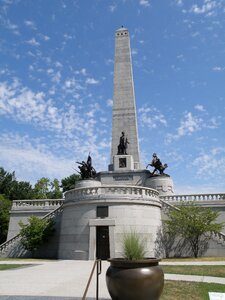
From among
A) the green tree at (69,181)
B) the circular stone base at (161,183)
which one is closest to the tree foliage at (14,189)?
the green tree at (69,181)

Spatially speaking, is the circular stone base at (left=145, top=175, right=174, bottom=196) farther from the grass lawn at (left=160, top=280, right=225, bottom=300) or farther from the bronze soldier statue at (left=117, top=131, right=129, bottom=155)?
the grass lawn at (left=160, top=280, right=225, bottom=300)

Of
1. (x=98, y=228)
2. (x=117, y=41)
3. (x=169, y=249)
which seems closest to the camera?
(x=98, y=228)

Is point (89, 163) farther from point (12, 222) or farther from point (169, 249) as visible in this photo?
point (169, 249)

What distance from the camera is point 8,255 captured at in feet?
88.1

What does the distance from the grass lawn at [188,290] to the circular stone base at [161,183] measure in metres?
21.7

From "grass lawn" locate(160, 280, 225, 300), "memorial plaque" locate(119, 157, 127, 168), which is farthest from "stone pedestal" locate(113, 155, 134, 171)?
"grass lawn" locate(160, 280, 225, 300)

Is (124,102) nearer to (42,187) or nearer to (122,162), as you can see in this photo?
(122,162)

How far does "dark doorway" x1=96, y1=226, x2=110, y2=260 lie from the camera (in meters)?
22.0

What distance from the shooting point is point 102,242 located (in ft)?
73.2

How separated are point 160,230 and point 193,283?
46.1ft

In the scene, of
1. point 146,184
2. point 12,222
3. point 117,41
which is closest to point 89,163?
point 146,184

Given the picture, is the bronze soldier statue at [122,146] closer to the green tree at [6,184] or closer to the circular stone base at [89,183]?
the circular stone base at [89,183]

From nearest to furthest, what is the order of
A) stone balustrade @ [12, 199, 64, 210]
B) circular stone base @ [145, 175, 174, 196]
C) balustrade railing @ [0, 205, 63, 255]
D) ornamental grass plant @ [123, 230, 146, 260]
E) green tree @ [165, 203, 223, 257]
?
1. ornamental grass plant @ [123, 230, 146, 260]
2. green tree @ [165, 203, 223, 257]
3. balustrade railing @ [0, 205, 63, 255]
4. stone balustrade @ [12, 199, 64, 210]
5. circular stone base @ [145, 175, 174, 196]

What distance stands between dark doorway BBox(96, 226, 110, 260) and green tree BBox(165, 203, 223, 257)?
4.93 metres
